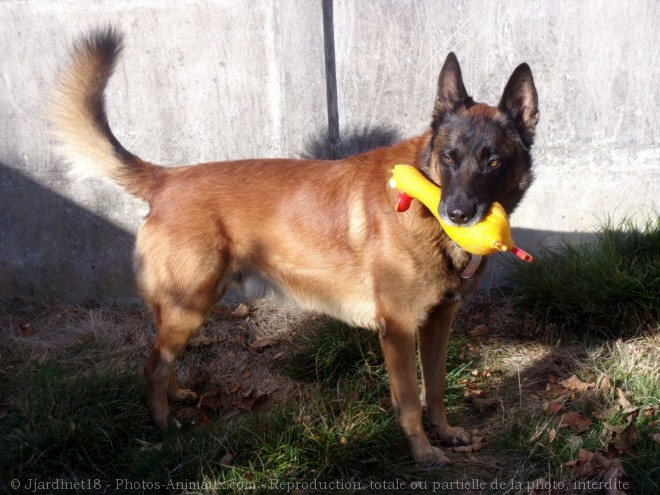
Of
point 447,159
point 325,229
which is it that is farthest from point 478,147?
point 325,229

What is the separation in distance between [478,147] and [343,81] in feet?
5.79

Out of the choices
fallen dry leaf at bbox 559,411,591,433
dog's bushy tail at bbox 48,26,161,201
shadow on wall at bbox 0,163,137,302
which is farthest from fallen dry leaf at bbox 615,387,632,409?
shadow on wall at bbox 0,163,137,302

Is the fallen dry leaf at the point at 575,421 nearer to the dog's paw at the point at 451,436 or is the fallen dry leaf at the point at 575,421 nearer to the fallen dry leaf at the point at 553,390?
the fallen dry leaf at the point at 553,390

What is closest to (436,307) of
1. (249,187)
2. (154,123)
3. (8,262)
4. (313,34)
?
(249,187)

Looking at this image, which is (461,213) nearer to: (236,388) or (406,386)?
(406,386)

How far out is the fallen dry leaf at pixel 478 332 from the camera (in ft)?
14.0

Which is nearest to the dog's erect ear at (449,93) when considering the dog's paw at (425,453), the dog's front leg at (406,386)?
the dog's front leg at (406,386)

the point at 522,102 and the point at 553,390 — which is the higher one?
the point at 522,102

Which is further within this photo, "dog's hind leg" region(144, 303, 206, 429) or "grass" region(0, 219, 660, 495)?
"dog's hind leg" region(144, 303, 206, 429)

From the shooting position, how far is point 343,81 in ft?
14.7

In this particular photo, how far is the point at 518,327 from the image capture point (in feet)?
14.2

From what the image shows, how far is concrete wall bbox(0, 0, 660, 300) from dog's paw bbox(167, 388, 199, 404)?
1698mm

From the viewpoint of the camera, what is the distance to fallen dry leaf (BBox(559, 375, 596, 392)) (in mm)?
3711

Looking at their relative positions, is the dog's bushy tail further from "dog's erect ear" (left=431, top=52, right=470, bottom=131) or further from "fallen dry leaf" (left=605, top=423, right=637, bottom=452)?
"fallen dry leaf" (left=605, top=423, right=637, bottom=452)
